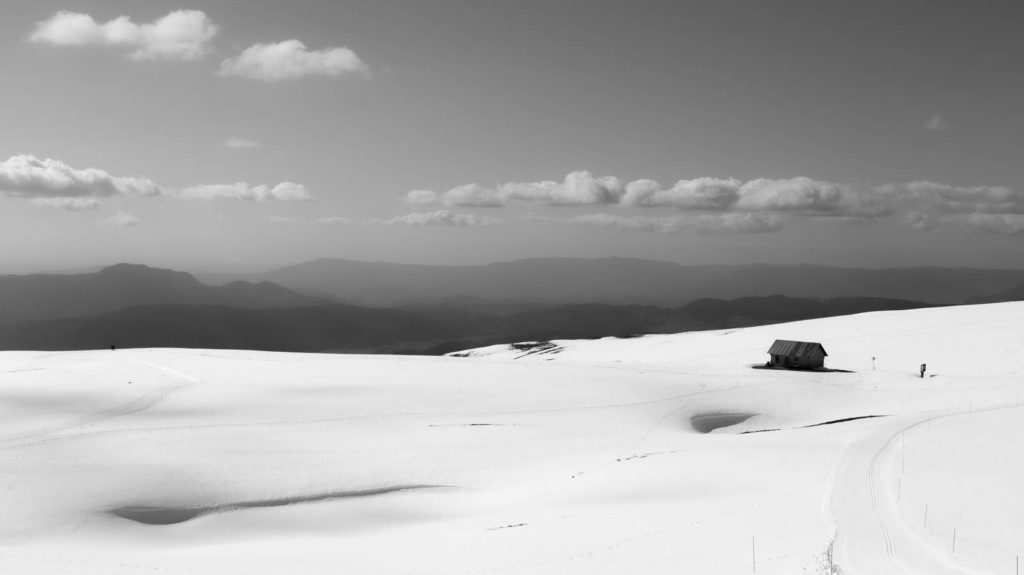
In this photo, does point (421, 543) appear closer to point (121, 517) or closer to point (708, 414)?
point (121, 517)

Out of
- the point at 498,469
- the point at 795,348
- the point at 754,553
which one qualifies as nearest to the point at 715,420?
the point at 498,469

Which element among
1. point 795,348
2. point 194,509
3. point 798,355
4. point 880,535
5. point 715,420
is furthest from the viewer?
point 795,348

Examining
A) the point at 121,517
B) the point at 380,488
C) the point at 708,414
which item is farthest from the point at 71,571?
the point at 708,414

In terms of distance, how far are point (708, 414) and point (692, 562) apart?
22.2 meters

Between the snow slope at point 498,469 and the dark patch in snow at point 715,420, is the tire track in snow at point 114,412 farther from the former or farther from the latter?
the dark patch in snow at point 715,420

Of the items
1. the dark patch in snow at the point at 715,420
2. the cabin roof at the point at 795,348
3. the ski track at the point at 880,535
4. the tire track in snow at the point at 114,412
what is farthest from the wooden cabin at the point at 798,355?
the tire track in snow at the point at 114,412

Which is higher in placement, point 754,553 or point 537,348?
point 754,553

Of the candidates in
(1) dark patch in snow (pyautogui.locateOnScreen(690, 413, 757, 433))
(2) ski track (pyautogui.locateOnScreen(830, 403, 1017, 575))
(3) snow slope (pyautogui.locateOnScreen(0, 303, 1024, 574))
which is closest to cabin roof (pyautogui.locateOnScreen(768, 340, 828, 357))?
(3) snow slope (pyautogui.locateOnScreen(0, 303, 1024, 574))

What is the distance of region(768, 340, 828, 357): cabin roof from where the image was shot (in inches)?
1889

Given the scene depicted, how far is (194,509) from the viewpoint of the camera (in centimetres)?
2114

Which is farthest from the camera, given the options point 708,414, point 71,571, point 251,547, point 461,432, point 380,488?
point 708,414

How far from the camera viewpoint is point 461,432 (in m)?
30.0

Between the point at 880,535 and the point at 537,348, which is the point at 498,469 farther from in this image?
the point at 537,348

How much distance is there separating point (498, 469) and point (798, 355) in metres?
30.6
